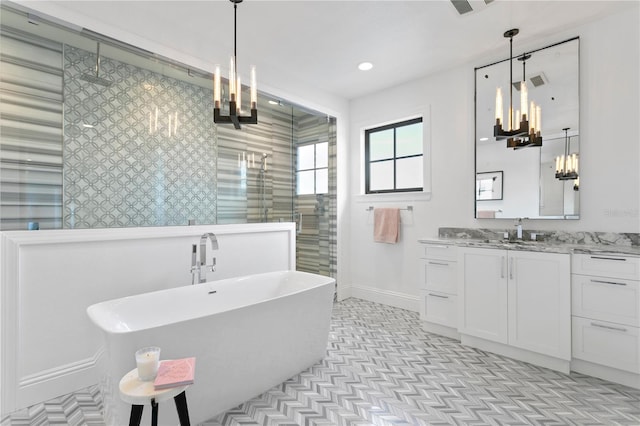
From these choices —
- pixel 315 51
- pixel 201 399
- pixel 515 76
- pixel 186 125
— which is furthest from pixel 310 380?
pixel 515 76

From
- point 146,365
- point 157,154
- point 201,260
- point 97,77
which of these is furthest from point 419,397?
point 97,77

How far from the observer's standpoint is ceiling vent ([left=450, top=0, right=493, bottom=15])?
2359mm

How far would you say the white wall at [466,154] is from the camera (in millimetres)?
2551

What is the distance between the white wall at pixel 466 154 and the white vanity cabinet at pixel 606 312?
553 mm

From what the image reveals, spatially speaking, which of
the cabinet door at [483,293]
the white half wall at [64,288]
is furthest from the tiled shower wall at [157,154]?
the cabinet door at [483,293]

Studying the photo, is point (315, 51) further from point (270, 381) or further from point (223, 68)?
point (270, 381)

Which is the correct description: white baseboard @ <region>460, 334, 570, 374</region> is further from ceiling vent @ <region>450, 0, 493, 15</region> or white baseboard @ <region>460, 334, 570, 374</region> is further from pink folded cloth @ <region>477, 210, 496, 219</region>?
ceiling vent @ <region>450, 0, 493, 15</region>

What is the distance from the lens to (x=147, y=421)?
1643 mm

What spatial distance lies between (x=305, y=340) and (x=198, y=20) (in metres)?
2.66

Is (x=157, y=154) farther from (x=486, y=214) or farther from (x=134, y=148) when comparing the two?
(x=486, y=214)

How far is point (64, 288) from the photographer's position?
2.19 m

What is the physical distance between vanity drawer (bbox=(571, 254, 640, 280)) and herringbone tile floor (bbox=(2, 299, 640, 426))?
77 centimetres

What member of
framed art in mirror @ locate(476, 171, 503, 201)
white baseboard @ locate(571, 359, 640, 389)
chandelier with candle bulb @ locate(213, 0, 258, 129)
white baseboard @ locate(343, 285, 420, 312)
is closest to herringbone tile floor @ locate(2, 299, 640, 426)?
white baseboard @ locate(571, 359, 640, 389)

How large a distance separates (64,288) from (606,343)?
3.75 meters
